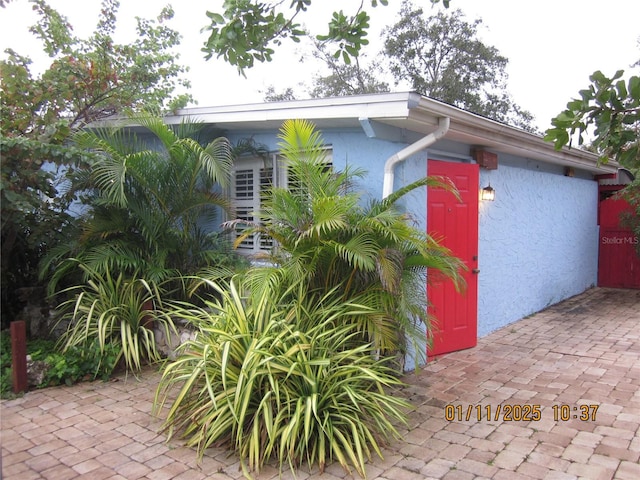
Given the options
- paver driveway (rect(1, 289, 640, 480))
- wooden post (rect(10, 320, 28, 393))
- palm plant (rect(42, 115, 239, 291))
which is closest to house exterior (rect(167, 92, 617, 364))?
palm plant (rect(42, 115, 239, 291))

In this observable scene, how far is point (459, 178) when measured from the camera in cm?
605

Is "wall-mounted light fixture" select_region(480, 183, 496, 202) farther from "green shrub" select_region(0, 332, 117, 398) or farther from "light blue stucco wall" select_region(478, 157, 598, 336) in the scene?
"green shrub" select_region(0, 332, 117, 398)

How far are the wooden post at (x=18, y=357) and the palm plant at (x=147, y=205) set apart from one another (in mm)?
865

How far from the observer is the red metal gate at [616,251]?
34.9ft

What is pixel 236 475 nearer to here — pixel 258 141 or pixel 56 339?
pixel 56 339

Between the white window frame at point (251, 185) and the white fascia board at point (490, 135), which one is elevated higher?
the white fascia board at point (490, 135)

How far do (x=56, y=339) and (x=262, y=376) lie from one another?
327 cm

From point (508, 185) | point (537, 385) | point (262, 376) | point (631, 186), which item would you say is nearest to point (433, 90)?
point (631, 186)

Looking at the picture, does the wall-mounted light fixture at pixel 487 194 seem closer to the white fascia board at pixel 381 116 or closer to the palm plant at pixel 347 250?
the white fascia board at pixel 381 116

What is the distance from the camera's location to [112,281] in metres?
5.41

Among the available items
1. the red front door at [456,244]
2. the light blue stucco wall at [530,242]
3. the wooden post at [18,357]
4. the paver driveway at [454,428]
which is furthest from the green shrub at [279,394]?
the light blue stucco wall at [530,242]

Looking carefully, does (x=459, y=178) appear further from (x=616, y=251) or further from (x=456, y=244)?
(x=616, y=251)

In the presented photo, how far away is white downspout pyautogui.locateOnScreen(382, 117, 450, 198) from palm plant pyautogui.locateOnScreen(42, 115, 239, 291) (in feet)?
6.05

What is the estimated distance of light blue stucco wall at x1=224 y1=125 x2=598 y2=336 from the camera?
5.45 meters
